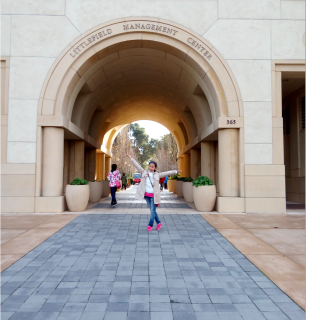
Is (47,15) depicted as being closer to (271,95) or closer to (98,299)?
(271,95)

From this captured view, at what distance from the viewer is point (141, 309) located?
332 centimetres

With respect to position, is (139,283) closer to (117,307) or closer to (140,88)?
(117,307)

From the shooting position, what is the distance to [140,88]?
58.2 feet

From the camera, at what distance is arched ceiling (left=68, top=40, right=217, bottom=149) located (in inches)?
480

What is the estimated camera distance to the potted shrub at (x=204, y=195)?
1105 centimetres

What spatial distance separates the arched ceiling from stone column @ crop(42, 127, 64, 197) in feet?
4.80

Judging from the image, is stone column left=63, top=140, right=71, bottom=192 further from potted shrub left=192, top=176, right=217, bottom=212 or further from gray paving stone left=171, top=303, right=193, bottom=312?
gray paving stone left=171, top=303, right=193, bottom=312

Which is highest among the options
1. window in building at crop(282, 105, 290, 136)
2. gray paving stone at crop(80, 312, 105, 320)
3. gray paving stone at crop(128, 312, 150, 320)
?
window in building at crop(282, 105, 290, 136)

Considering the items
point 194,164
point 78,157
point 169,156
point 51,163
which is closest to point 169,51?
point 51,163

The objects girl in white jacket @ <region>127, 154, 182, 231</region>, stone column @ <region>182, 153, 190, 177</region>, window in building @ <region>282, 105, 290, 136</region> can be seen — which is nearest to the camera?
girl in white jacket @ <region>127, 154, 182, 231</region>

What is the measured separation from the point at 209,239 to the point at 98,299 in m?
3.70

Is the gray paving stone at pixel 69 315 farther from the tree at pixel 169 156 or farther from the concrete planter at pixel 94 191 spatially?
the tree at pixel 169 156

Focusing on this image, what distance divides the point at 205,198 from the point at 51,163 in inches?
230

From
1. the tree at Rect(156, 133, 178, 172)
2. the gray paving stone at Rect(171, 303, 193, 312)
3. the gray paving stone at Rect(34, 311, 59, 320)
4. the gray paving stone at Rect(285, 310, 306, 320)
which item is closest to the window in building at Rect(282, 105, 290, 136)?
the gray paving stone at Rect(285, 310, 306, 320)
